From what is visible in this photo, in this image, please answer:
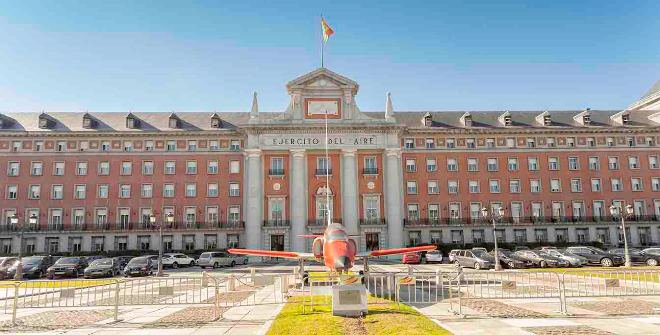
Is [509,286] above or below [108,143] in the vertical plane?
below

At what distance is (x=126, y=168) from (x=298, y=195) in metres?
21.3

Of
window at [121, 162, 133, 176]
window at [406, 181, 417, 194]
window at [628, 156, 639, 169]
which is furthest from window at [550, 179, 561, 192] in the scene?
window at [121, 162, 133, 176]

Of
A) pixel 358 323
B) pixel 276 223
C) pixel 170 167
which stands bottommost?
pixel 358 323

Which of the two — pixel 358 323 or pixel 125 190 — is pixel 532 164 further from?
pixel 358 323

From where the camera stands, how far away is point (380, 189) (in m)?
56.8

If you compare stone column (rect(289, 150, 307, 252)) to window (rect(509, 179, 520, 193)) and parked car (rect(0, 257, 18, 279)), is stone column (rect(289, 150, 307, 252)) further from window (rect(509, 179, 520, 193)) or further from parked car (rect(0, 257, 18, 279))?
parked car (rect(0, 257, 18, 279))

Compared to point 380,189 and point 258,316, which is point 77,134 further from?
point 258,316

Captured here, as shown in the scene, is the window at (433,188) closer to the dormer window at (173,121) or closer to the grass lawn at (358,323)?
the dormer window at (173,121)

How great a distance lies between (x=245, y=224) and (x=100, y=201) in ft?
58.1

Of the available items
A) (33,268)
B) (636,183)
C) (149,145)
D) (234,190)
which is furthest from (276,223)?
(636,183)

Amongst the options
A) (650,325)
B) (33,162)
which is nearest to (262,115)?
(33,162)

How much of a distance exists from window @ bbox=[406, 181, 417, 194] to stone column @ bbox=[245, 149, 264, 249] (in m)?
17.9

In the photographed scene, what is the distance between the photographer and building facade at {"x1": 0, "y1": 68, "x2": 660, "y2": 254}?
184 feet

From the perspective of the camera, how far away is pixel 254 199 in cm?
5578
